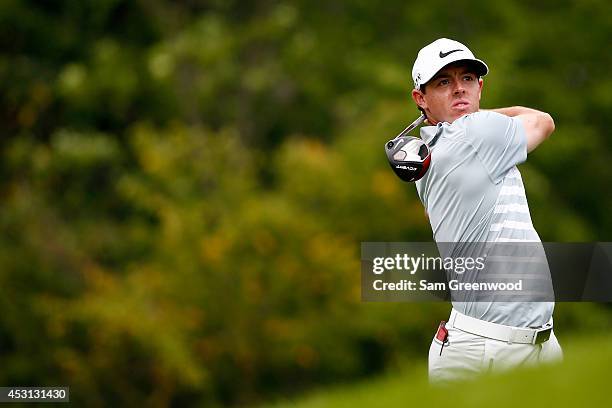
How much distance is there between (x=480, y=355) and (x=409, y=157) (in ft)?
3.42

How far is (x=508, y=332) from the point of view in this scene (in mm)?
6211

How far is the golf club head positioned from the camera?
6117 millimetres

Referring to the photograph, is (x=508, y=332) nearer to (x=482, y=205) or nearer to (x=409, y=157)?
(x=482, y=205)

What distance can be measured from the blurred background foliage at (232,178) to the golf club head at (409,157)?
13161mm

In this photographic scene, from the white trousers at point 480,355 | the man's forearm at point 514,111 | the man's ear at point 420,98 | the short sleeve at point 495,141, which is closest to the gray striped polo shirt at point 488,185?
the short sleeve at point 495,141

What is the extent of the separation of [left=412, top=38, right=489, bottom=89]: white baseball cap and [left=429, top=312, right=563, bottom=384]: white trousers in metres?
1.27

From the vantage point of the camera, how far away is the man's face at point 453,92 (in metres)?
6.44

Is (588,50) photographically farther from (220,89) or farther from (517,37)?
(220,89)

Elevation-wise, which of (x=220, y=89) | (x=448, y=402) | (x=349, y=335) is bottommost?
(x=448, y=402)

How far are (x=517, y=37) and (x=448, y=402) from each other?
780 inches

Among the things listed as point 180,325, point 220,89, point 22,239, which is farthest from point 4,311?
point 220,89

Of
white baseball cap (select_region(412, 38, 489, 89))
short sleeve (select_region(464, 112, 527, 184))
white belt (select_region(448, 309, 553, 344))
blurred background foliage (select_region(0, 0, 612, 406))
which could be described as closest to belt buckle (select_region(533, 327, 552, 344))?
white belt (select_region(448, 309, 553, 344))

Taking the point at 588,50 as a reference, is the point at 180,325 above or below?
below

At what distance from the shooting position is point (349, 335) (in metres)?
19.6
